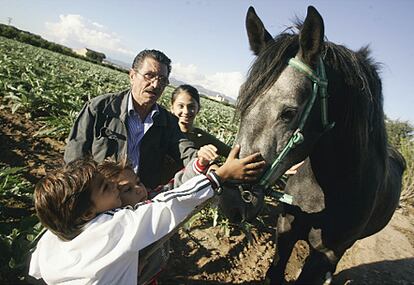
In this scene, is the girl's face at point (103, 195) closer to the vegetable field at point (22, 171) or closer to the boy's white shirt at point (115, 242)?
the boy's white shirt at point (115, 242)

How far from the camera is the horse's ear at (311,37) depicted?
1.85 metres

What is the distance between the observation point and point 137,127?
296 cm

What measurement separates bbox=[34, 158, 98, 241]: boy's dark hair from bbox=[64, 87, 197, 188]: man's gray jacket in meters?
1.05

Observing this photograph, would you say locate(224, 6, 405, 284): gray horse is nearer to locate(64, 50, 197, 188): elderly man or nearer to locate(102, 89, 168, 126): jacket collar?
locate(64, 50, 197, 188): elderly man

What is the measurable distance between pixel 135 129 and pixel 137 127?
29 millimetres

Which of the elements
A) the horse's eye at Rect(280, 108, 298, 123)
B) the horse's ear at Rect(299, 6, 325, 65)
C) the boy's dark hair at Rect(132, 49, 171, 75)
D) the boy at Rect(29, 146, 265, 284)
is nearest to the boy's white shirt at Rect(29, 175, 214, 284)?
the boy at Rect(29, 146, 265, 284)

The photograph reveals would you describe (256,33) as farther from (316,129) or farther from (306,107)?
(316,129)

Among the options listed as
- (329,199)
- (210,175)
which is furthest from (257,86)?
(329,199)

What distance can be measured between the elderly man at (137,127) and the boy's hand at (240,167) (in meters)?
1.15

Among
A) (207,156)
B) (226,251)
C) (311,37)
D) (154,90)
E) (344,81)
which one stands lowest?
(226,251)

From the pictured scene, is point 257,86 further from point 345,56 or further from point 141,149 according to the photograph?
point 141,149

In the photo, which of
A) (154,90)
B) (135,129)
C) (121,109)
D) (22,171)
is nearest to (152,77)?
(154,90)

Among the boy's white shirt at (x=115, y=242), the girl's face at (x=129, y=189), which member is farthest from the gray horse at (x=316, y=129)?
the girl's face at (x=129, y=189)

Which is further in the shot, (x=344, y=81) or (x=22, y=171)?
(x=22, y=171)
